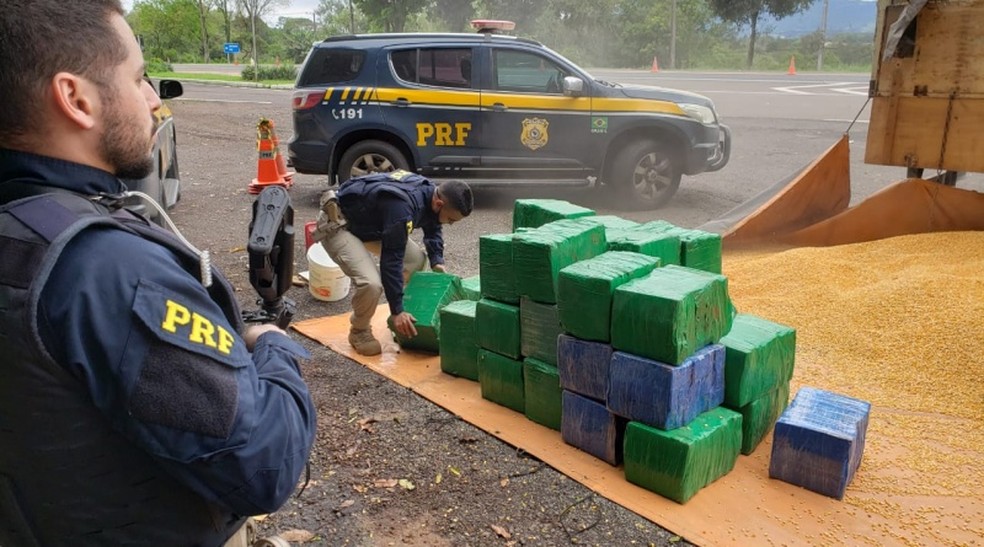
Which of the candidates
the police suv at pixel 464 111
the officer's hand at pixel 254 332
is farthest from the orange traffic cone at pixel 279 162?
the officer's hand at pixel 254 332

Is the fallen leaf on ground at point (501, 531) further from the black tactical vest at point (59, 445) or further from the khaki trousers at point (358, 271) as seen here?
the khaki trousers at point (358, 271)

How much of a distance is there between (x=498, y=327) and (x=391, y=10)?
113ft

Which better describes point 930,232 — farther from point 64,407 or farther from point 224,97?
point 224,97

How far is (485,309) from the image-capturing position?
4043 millimetres

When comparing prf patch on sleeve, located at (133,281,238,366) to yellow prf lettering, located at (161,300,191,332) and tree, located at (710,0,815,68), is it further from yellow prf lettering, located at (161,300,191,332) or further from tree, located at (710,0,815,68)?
tree, located at (710,0,815,68)

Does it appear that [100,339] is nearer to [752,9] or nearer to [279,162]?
[279,162]

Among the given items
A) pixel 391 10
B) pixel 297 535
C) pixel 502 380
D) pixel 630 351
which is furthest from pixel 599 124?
pixel 391 10

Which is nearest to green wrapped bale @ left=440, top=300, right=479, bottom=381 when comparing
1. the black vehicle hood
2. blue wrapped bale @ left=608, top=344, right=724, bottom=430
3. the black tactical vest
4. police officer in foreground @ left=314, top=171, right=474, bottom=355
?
police officer in foreground @ left=314, top=171, right=474, bottom=355

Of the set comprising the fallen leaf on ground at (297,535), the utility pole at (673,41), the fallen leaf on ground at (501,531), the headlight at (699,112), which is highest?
the utility pole at (673,41)

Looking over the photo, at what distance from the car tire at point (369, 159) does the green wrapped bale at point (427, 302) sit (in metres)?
3.83

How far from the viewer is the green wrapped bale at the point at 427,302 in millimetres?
4770

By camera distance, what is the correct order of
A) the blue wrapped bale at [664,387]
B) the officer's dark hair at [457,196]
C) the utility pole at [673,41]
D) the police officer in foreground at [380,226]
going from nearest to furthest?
the blue wrapped bale at [664,387] < the police officer in foreground at [380,226] < the officer's dark hair at [457,196] < the utility pole at [673,41]

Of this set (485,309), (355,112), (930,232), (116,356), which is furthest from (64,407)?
(355,112)

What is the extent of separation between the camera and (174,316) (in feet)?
3.79
